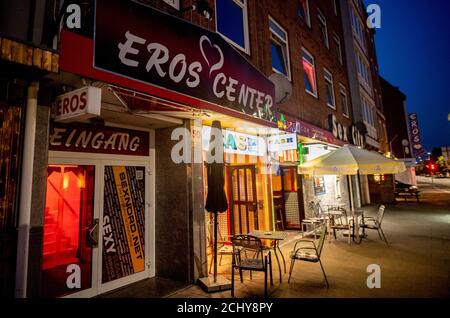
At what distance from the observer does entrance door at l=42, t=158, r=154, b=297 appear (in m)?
4.24

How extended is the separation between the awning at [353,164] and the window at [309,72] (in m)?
4.43

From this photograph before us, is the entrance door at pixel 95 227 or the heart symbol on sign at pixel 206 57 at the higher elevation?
the heart symbol on sign at pixel 206 57

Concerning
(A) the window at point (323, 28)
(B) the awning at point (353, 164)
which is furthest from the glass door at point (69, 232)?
(A) the window at point (323, 28)

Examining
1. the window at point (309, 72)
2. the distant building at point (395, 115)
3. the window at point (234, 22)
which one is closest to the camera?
the window at point (234, 22)

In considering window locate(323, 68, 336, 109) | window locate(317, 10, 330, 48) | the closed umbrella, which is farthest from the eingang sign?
window locate(317, 10, 330, 48)

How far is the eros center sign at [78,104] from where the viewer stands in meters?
2.71

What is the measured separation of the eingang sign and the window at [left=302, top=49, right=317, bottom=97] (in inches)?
258

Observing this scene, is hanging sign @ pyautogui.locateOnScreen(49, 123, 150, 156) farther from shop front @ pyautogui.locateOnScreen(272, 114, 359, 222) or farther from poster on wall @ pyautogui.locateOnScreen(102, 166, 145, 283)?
shop front @ pyautogui.locateOnScreen(272, 114, 359, 222)

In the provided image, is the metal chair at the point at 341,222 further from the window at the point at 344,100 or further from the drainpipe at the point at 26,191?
the window at the point at 344,100

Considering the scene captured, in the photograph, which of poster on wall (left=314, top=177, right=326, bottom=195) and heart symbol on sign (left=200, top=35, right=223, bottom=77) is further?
poster on wall (left=314, top=177, right=326, bottom=195)

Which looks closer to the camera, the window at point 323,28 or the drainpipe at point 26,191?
the drainpipe at point 26,191

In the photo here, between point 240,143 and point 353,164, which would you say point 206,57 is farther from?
point 353,164

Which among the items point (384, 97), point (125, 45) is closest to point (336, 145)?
point (125, 45)
